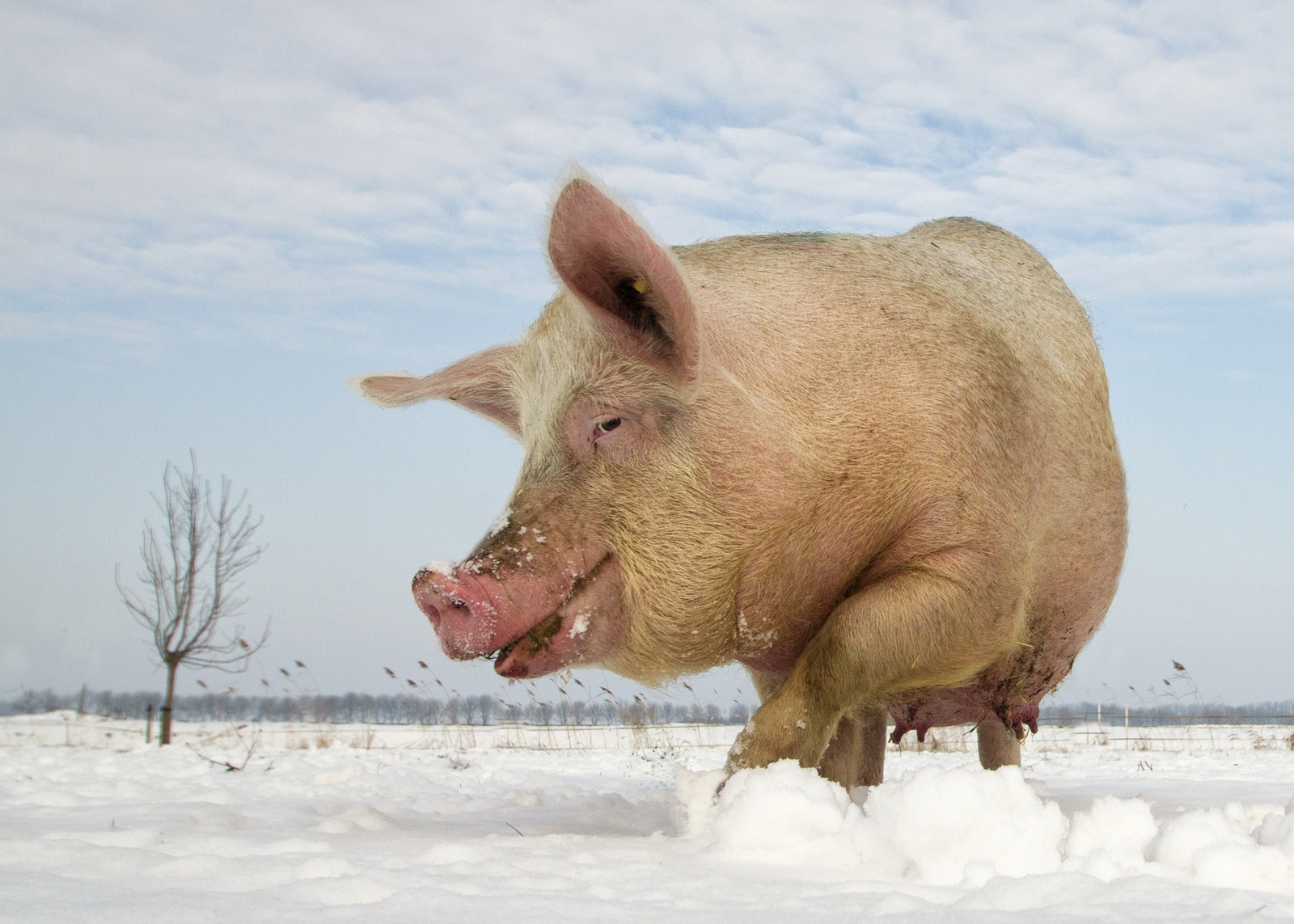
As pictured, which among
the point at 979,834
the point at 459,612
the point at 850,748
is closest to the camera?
the point at 979,834

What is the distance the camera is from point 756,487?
3.66 meters

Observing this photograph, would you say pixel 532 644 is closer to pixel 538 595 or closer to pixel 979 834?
pixel 538 595

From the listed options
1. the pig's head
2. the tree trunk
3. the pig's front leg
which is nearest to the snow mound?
the pig's front leg

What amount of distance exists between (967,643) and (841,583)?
0.47m

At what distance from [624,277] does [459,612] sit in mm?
1187

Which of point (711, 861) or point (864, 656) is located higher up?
point (864, 656)

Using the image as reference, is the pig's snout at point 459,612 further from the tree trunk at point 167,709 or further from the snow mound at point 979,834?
the tree trunk at point 167,709

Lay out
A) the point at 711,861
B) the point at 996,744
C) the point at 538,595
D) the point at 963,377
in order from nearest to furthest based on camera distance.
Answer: the point at 711,861 → the point at 538,595 → the point at 963,377 → the point at 996,744

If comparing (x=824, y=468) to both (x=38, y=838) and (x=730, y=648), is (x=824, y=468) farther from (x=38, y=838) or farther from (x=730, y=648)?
(x=38, y=838)

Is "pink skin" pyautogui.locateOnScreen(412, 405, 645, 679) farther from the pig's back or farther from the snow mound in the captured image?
the snow mound

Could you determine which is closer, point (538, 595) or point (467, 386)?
point (538, 595)

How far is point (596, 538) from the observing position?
3.63 meters

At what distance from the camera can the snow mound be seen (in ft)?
8.32

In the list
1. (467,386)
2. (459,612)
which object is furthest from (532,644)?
(467,386)
